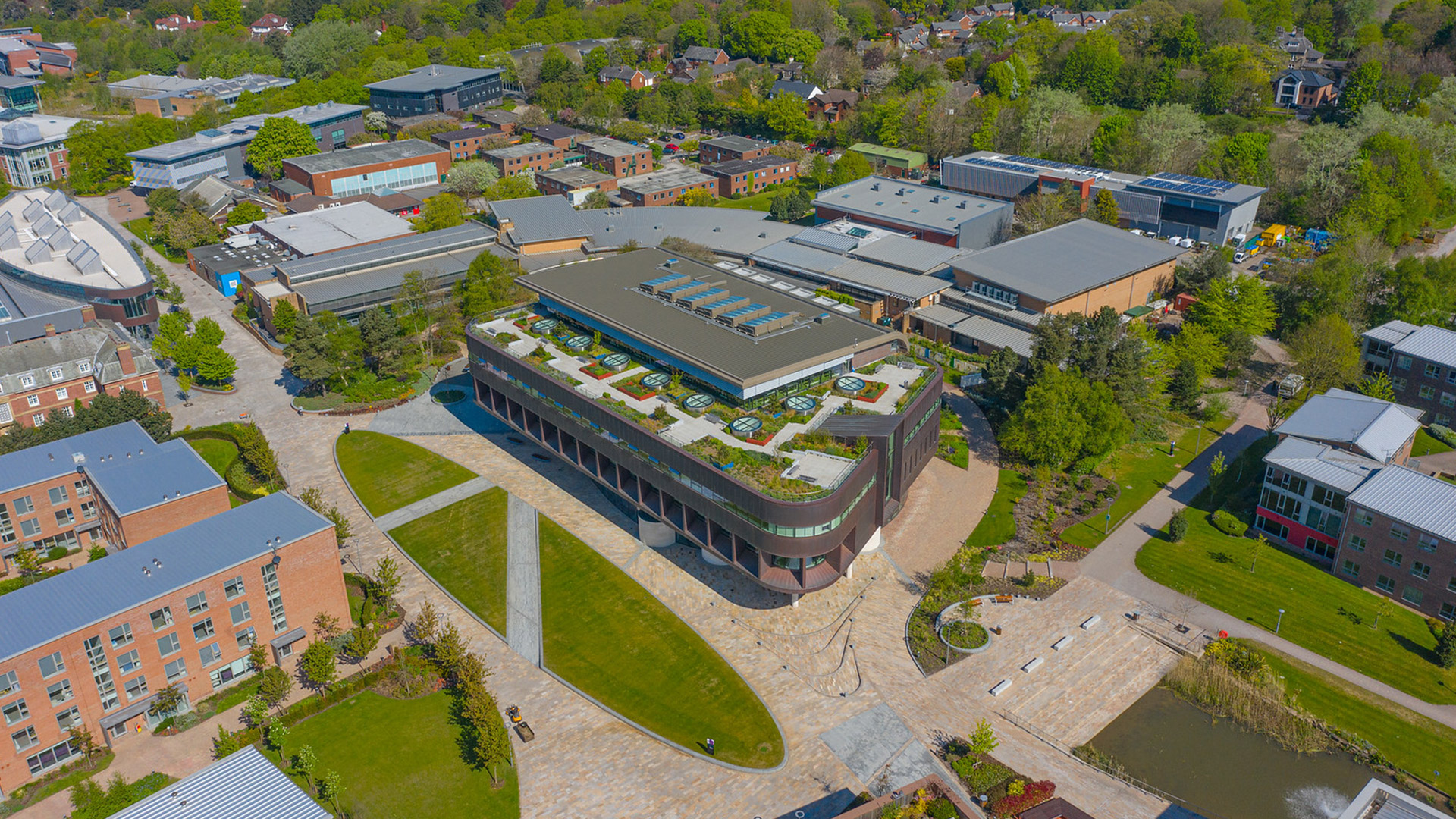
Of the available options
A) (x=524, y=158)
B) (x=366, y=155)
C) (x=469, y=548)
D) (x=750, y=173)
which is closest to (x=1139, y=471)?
(x=469, y=548)

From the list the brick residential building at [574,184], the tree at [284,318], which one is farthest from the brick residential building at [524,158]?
the tree at [284,318]

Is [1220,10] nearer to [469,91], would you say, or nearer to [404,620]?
[469,91]

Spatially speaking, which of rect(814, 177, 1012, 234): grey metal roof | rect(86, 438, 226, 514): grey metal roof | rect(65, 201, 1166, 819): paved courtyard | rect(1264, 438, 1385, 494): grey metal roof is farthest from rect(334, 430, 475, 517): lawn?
rect(814, 177, 1012, 234): grey metal roof

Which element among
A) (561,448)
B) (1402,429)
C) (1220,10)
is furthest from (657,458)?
(1220,10)

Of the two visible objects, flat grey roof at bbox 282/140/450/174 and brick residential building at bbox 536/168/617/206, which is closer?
brick residential building at bbox 536/168/617/206

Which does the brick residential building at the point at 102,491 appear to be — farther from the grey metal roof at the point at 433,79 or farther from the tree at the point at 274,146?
the grey metal roof at the point at 433,79

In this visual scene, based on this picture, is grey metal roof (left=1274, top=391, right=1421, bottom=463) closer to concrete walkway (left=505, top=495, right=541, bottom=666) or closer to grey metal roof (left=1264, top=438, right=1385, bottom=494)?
grey metal roof (left=1264, top=438, right=1385, bottom=494)
